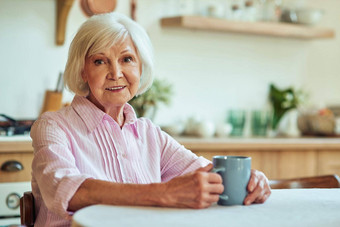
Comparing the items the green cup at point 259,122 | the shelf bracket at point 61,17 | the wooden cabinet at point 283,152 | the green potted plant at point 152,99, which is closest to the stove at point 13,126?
the shelf bracket at point 61,17

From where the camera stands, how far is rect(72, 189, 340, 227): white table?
3.97 ft

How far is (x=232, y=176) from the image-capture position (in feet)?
4.58

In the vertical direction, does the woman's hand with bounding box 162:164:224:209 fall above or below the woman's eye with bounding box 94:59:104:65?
below

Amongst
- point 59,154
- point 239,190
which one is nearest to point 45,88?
point 59,154

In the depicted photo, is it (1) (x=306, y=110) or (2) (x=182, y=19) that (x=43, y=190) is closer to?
(2) (x=182, y=19)

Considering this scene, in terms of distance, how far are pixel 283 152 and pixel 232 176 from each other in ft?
6.98

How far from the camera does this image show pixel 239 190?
4.63 feet

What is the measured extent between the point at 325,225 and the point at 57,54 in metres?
2.46

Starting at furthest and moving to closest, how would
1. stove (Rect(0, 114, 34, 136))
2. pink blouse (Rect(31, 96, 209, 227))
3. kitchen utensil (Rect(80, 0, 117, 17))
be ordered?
kitchen utensil (Rect(80, 0, 117, 17)), stove (Rect(0, 114, 34, 136)), pink blouse (Rect(31, 96, 209, 227))

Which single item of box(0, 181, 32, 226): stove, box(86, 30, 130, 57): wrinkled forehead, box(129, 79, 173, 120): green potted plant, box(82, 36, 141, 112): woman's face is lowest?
box(0, 181, 32, 226): stove

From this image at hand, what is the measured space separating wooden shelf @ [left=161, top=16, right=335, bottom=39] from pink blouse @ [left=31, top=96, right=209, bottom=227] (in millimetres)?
1740

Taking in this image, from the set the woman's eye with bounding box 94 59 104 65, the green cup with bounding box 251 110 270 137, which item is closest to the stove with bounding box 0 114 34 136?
the woman's eye with bounding box 94 59 104 65

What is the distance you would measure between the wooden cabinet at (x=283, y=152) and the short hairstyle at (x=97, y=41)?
4.50ft

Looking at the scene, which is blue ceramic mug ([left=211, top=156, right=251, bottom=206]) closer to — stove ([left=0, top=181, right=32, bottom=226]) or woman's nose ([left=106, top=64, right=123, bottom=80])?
woman's nose ([left=106, top=64, right=123, bottom=80])
